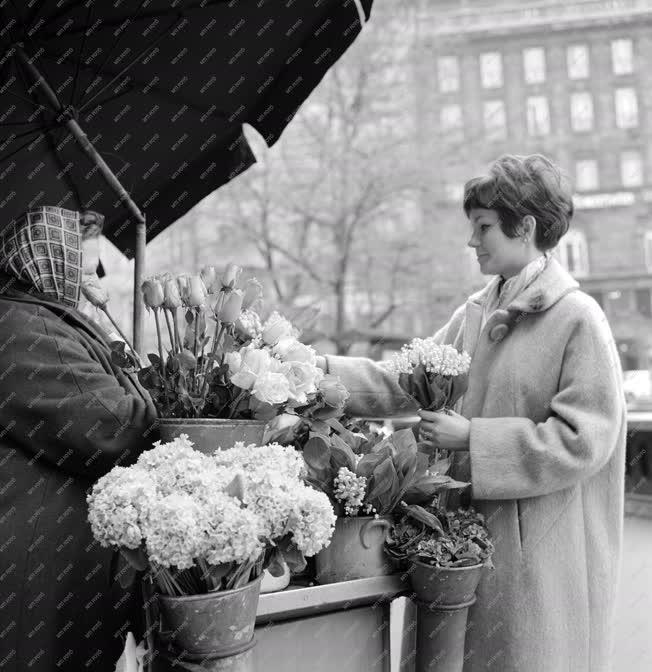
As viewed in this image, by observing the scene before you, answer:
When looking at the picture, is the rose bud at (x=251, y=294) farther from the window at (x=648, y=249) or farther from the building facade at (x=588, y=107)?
the window at (x=648, y=249)

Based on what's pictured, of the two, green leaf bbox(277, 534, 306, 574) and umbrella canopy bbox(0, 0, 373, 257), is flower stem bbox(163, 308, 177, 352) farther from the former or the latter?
umbrella canopy bbox(0, 0, 373, 257)

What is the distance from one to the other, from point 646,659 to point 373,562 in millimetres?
2704

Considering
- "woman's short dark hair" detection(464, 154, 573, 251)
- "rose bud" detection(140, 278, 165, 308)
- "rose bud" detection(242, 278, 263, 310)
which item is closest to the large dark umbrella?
"woman's short dark hair" detection(464, 154, 573, 251)

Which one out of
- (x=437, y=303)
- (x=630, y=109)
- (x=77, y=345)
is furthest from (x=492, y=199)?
(x=630, y=109)

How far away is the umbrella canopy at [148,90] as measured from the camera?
2.42 meters

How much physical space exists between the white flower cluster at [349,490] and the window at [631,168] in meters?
26.9

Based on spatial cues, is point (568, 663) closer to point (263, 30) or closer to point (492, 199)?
point (492, 199)

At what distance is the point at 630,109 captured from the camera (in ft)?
84.7

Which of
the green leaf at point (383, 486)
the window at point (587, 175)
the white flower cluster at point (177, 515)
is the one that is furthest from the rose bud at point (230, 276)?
the window at point (587, 175)

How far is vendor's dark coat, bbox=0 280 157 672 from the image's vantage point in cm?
151

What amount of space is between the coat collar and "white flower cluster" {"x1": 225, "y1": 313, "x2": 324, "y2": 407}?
2.15 ft

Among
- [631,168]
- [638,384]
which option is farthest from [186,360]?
[631,168]

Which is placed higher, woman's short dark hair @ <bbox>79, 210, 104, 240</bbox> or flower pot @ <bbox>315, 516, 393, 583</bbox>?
woman's short dark hair @ <bbox>79, 210, 104, 240</bbox>

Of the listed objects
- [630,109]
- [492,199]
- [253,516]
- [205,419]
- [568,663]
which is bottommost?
[568,663]
